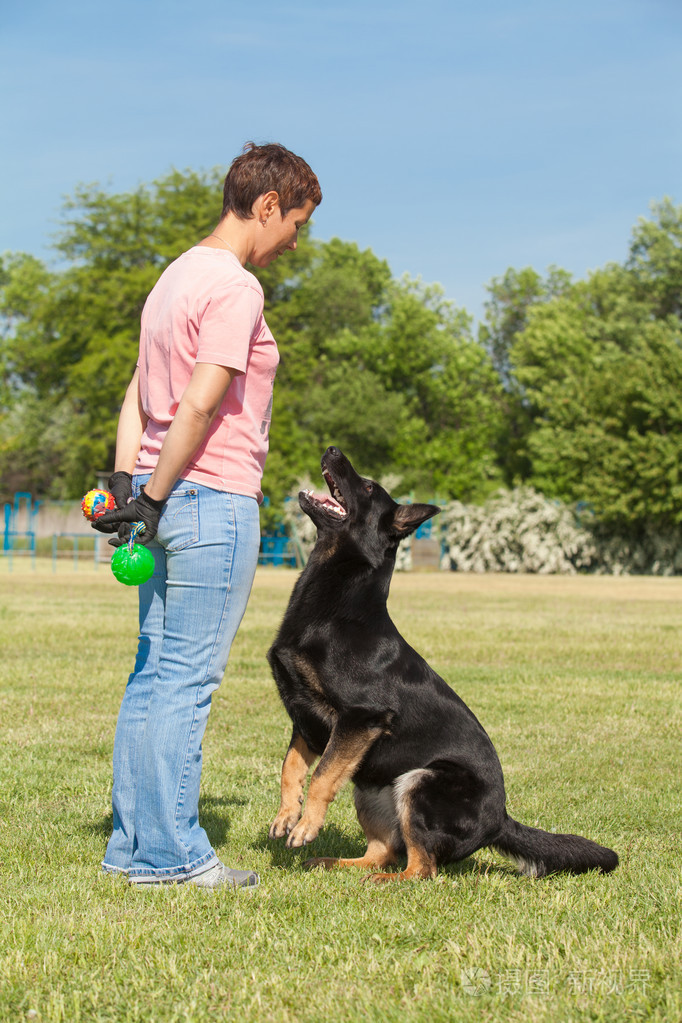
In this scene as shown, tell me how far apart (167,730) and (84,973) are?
0.83 m

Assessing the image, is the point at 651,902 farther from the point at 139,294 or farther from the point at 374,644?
the point at 139,294

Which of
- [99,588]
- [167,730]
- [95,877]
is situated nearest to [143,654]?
[167,730]

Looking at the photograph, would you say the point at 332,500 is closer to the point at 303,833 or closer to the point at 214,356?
the point at 214,356

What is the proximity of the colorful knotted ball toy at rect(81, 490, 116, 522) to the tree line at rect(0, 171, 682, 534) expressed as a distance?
2955 cm

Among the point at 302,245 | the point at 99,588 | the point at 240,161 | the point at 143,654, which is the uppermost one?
the point at 302,245

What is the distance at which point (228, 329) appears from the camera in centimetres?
301

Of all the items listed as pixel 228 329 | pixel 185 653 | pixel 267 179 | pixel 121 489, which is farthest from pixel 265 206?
pixel 185 653

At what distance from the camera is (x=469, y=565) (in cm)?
3203

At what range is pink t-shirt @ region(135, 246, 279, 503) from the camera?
119 inches

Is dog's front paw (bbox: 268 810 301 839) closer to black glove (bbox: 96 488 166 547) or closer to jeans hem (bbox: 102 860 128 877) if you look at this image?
jeans hem (bbox: 102 860 128 877)

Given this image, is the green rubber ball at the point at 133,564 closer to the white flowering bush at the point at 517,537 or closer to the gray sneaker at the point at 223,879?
the gray sneaker at the point at 223,879

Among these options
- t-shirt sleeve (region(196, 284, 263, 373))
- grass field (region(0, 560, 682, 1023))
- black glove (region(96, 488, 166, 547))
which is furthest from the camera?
black glove (region(96, 488, 166, 547))

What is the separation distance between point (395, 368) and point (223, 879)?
48375mm

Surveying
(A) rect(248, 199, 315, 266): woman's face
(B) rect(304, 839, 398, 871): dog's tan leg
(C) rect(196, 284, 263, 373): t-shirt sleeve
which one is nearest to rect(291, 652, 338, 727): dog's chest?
(B) rect(304, 839, 398, 871): dog's tan leg
